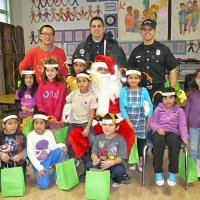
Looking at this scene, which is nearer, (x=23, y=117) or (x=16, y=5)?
(x=23, y=117)

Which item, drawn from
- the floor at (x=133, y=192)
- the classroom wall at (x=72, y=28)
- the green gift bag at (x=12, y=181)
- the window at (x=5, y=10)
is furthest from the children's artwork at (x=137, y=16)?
the green gift bag at (x=12, y=181)

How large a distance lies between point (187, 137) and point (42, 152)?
1441mm

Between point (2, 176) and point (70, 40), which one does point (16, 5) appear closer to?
point (70, 40)

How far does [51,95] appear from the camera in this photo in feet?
10.1

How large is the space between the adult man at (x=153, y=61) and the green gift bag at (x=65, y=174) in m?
1.16

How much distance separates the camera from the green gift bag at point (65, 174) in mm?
2648

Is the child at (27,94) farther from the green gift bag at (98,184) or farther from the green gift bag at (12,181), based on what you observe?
the green gift bag at (98,184)

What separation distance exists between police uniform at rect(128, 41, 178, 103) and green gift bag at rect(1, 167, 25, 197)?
159cm

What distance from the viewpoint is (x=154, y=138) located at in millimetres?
2688

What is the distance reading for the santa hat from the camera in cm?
295

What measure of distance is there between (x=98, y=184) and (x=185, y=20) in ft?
14.2

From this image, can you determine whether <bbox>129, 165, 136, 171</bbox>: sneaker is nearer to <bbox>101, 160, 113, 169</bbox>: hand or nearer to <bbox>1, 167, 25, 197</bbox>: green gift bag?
<bbox>101, 160, 113, 169</bbox>: hand

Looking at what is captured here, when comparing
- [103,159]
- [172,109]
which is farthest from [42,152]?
[172,109]

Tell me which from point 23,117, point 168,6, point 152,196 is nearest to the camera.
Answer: point 152,196
